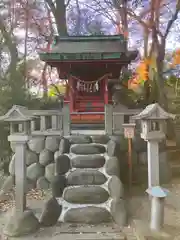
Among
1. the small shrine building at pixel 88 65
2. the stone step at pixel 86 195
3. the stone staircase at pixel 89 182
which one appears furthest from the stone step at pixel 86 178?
the small shrine building at pixel 88 65

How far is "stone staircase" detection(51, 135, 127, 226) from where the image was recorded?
5.68 m

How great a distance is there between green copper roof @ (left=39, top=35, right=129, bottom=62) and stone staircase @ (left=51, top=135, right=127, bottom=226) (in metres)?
3.04

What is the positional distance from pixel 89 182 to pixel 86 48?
17.2ft

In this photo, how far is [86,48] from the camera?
32.0ft

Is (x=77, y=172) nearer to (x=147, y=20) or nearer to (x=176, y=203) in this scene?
(x=176, y=203)

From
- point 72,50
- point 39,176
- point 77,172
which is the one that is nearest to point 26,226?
point 77,172

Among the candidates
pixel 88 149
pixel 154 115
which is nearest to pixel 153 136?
pixel 154 115

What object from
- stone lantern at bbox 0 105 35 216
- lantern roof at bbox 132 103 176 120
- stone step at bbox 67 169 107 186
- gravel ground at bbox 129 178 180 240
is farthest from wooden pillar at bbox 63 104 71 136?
lantern roof at bbox 132 103 176 120

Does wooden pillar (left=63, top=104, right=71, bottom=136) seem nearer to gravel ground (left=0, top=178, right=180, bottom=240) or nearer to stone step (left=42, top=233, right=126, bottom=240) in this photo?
gravel ground (left=0, top=178, right=180, bottom=240)

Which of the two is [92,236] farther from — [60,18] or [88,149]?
[60,18]

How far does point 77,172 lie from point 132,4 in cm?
1032

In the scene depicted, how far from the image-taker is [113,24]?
15.8 m

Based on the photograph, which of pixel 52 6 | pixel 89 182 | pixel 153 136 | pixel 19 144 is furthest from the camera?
pixel 52 6

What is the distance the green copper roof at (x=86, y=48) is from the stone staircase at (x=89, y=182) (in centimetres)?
304
